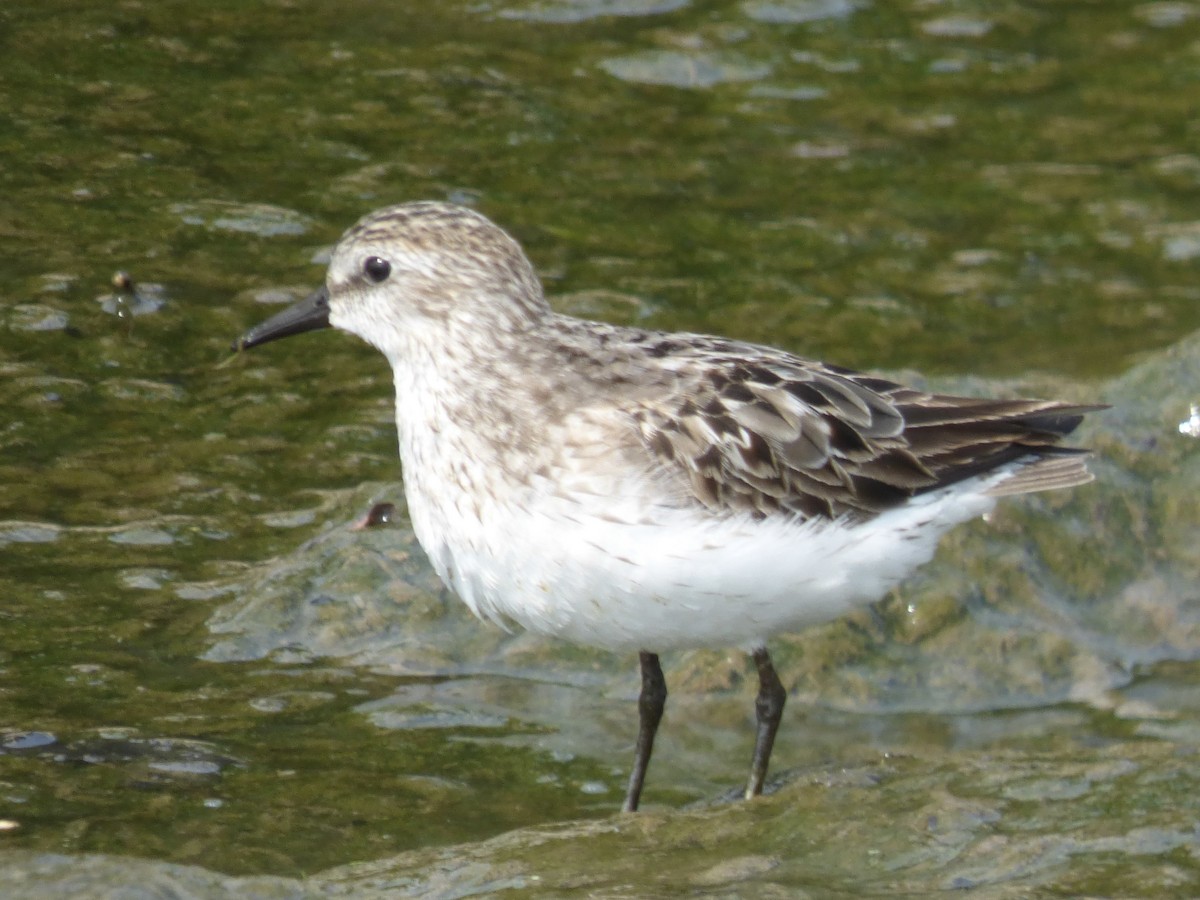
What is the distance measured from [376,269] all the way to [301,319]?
1.32 ft

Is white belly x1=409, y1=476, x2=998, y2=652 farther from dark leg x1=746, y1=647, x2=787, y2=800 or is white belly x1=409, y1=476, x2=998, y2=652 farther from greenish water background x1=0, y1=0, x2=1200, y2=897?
greenish water background x1=0, y1=0, x2=1200, y2=897

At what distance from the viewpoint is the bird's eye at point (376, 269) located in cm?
585

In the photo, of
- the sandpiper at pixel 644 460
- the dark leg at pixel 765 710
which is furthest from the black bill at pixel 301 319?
the dark leg at pixel 765 710

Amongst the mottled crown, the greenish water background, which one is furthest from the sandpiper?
the greenish water background

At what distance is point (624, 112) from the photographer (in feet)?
33.2

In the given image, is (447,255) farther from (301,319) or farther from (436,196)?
(436,196)

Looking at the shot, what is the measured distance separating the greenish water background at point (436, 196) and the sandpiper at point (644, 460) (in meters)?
0.81

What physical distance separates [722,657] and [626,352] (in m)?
1.54

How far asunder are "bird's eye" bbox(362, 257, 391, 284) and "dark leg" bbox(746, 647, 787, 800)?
1.65 metres

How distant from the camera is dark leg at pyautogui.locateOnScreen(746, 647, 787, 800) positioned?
19.0ft

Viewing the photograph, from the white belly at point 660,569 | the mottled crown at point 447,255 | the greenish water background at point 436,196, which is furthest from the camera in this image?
the greenish water background at point 436,196

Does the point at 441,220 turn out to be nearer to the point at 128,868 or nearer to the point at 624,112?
the point at 128,868

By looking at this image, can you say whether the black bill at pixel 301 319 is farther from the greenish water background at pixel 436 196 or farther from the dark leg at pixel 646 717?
the dark leg at pixel 646 717

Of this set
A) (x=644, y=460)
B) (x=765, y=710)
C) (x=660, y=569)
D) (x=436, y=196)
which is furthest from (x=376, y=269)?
(x=436, y=196)
